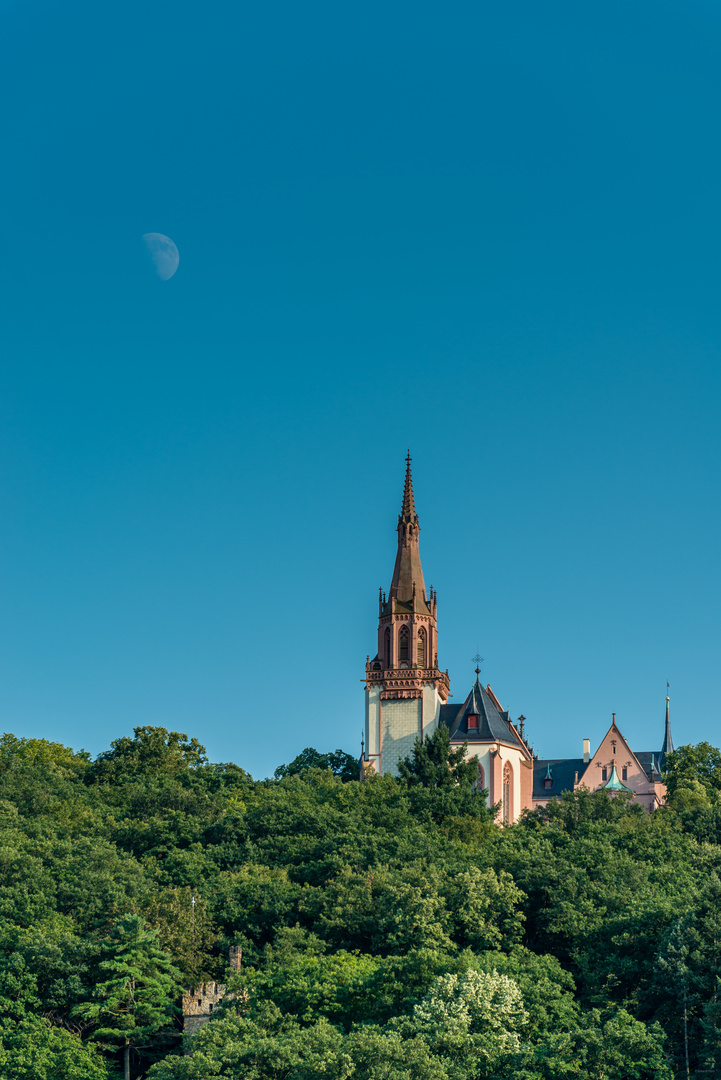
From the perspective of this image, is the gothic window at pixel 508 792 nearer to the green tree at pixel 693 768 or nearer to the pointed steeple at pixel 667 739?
the green tree at pixel 693 768

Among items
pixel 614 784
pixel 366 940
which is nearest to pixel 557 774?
pixel 614 784

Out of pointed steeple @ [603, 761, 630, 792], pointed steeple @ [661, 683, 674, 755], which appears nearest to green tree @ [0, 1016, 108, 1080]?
pointed steeple @ [603, 761, 630, 792]

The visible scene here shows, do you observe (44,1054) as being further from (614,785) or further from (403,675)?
(614,785)

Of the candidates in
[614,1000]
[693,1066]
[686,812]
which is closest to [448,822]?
[686,812]

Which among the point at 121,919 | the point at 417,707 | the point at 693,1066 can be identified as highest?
A: the point at 417,707

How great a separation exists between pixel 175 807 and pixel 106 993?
23713 millimetres

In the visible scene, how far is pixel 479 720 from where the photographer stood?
262 ft

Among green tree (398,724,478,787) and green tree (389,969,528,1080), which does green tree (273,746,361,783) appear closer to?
green tree (398,724,478,787)

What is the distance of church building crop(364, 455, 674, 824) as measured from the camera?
78.6 metres

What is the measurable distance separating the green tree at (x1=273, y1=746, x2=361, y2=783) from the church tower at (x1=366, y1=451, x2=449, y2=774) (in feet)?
37.9

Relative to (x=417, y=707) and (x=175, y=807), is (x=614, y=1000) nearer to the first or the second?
(x=175, y=807)

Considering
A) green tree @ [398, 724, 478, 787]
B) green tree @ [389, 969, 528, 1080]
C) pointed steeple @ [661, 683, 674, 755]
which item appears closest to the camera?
green tree @ [389, 969, 528, 1080]

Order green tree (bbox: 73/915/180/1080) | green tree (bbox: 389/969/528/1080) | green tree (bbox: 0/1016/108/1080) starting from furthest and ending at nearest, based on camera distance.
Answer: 1. green tree (bbox: 73/915/180/1080)
2. green tree (bbox: 0/1016/108/1080)
3. green tree (bbox: 389/969/528/1080)

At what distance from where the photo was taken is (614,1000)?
140ft
